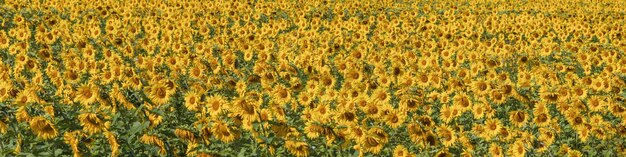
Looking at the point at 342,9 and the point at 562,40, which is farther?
the point at 342,9

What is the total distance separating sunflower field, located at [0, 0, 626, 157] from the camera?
5.19 meters

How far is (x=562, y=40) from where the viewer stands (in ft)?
41.3

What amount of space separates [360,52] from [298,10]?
17.2 feet

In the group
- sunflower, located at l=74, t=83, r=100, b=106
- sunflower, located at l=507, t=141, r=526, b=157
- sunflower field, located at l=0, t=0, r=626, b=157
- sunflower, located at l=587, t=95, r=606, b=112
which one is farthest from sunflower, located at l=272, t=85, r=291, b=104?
sunflower, located at l=587, t=95, r=606, b=112

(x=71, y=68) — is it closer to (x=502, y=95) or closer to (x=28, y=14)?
(x=502, y=95)

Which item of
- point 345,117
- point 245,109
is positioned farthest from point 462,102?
point 245,109

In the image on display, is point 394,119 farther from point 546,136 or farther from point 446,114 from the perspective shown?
point 546,136

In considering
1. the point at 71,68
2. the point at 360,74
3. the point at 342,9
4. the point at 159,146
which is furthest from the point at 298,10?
the point at 159,146

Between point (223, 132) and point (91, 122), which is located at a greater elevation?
point (91, 122)

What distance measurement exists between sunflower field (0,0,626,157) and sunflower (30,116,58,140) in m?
0.01

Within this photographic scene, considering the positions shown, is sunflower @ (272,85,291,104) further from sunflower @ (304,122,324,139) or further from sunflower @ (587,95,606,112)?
sunflower @ (587,95,606,112)

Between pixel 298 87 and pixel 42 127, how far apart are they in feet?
11.2

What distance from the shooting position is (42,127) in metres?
4.59

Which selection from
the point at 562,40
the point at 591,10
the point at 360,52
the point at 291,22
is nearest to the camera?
the point at 360,52
